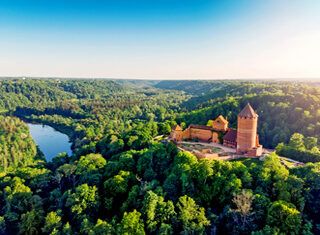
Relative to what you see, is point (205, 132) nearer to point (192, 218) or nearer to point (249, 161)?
point (249, 161)

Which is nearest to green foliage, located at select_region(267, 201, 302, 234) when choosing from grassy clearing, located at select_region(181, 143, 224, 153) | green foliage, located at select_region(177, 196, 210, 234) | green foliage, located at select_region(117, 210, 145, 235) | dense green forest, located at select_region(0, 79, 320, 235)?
dense green forest, located at select_region(0, 79, 320, 235)

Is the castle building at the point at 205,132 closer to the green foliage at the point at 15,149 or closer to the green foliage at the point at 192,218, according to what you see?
the green foliage at the point at 192,218

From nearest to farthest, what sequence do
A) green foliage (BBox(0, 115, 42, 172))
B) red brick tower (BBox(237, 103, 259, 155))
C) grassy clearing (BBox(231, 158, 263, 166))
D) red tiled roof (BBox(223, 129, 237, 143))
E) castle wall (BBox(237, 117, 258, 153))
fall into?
grassy clearing (BBox(231, 158, 263, 166)) → red brick tower (BBox(237, 103, 259, 155)) → castle wall (BBox(237, 117, 258, 153)) → red tiled roof (BBox(223, 129, 237, 143)) → green foliage (BBox(0, 115, 42, 172))

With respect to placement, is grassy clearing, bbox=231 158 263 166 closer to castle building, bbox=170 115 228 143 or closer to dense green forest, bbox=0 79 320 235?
dense green forest, bbox=0 79 320 235

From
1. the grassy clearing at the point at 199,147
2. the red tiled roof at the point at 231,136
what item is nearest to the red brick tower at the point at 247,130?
the red tiled roof at the point at 231,136

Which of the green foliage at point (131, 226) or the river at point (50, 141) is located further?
the river at point (50, 141)

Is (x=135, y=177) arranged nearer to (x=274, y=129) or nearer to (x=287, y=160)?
(x=287, y=160)

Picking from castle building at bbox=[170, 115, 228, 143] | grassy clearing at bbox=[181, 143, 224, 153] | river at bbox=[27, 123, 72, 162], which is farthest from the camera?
river at bbox=[27, 123, 72, 162]
